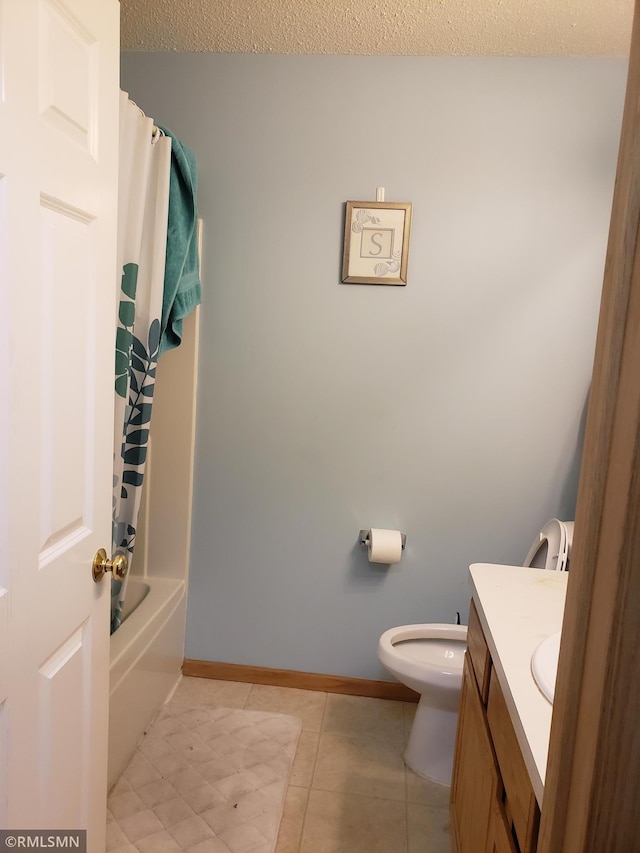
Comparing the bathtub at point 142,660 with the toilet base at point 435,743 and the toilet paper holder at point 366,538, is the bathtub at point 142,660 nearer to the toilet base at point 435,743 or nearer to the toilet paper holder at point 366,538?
the toilet paper holder at point 366,538

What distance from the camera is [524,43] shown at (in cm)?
194

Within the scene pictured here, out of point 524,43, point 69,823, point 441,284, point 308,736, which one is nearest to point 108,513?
point 69,823

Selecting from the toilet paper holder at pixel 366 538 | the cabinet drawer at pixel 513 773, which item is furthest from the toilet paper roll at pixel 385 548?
the cabinet drawer at pixel 513 773

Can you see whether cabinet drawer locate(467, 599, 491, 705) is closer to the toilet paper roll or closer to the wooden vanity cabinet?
the wooden vanity cabinet

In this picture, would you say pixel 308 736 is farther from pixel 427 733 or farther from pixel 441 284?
pixel 441 284

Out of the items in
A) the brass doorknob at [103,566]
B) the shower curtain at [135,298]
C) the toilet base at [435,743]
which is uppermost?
the shower curtain at [135,298]

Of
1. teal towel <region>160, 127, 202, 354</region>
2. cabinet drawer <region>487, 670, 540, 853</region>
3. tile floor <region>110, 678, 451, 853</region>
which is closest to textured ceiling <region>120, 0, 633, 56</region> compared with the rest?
teal towel <region>160, 127, 202, 354</region>

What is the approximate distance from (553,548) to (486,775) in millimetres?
812

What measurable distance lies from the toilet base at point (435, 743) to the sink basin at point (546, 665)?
898 mm

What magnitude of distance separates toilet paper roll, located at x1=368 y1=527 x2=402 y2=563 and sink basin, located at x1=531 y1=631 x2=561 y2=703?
39.9 inches

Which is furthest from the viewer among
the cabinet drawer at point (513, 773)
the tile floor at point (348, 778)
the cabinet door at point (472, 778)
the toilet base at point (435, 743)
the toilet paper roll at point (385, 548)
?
the toilet paper roll at point (385, 548)

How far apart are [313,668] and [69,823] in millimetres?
1317

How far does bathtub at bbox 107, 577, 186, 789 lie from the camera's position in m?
1.79

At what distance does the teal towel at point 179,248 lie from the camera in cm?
198
